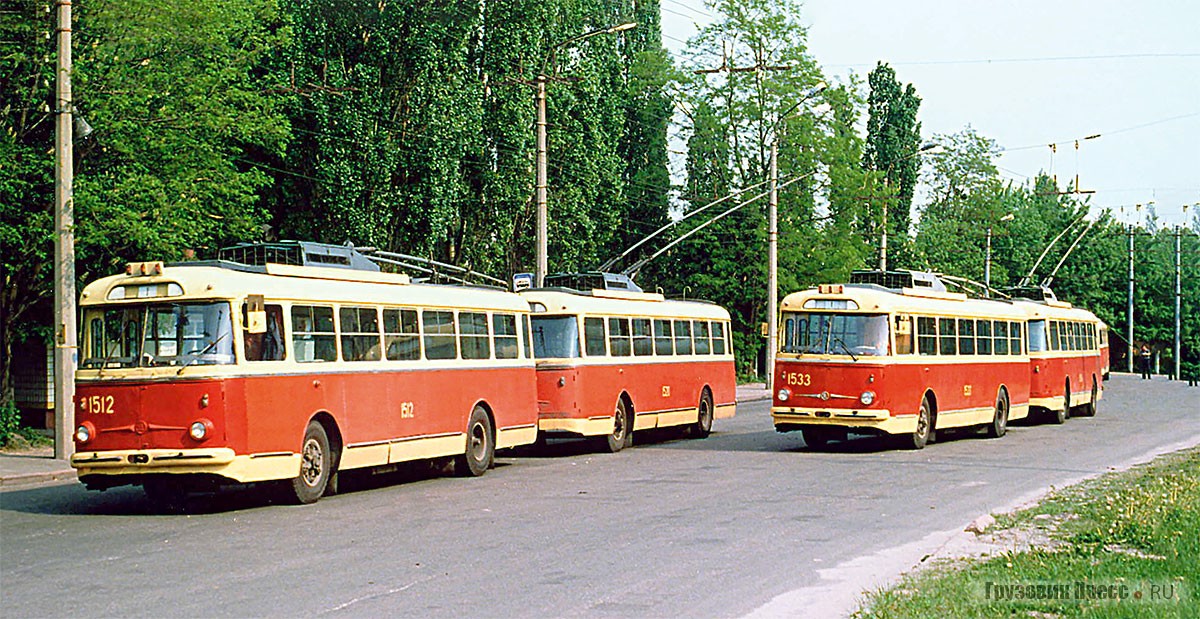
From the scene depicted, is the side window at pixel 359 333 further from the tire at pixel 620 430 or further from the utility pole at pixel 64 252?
the tire at pixel 620 430

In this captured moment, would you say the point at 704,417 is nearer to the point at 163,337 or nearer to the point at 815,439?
the point at 815,439

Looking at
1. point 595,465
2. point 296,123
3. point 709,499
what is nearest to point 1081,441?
point 595,465

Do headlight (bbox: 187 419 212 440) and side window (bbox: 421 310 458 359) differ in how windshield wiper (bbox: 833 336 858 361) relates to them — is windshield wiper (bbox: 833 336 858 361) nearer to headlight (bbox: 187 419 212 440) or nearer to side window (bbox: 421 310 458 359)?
side window (bbox: 421 310 458 359)

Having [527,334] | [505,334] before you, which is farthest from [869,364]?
[505,334]

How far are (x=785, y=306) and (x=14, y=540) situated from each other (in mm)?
15137

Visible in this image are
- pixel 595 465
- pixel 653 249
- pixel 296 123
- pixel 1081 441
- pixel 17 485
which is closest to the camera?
pixel 17 485

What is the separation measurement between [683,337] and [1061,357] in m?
12.0

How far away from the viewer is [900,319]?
85.9 ft

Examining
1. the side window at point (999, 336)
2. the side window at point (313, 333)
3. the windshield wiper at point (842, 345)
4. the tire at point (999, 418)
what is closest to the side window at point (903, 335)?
the windshield wiper at point (842, 345)

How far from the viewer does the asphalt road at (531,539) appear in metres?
10.8

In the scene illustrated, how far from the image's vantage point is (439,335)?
828 inches

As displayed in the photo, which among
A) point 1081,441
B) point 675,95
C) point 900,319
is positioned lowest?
point 1081,441

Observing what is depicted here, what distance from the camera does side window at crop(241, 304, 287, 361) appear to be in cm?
1664

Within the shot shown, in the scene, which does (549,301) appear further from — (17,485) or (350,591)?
(350,591)
